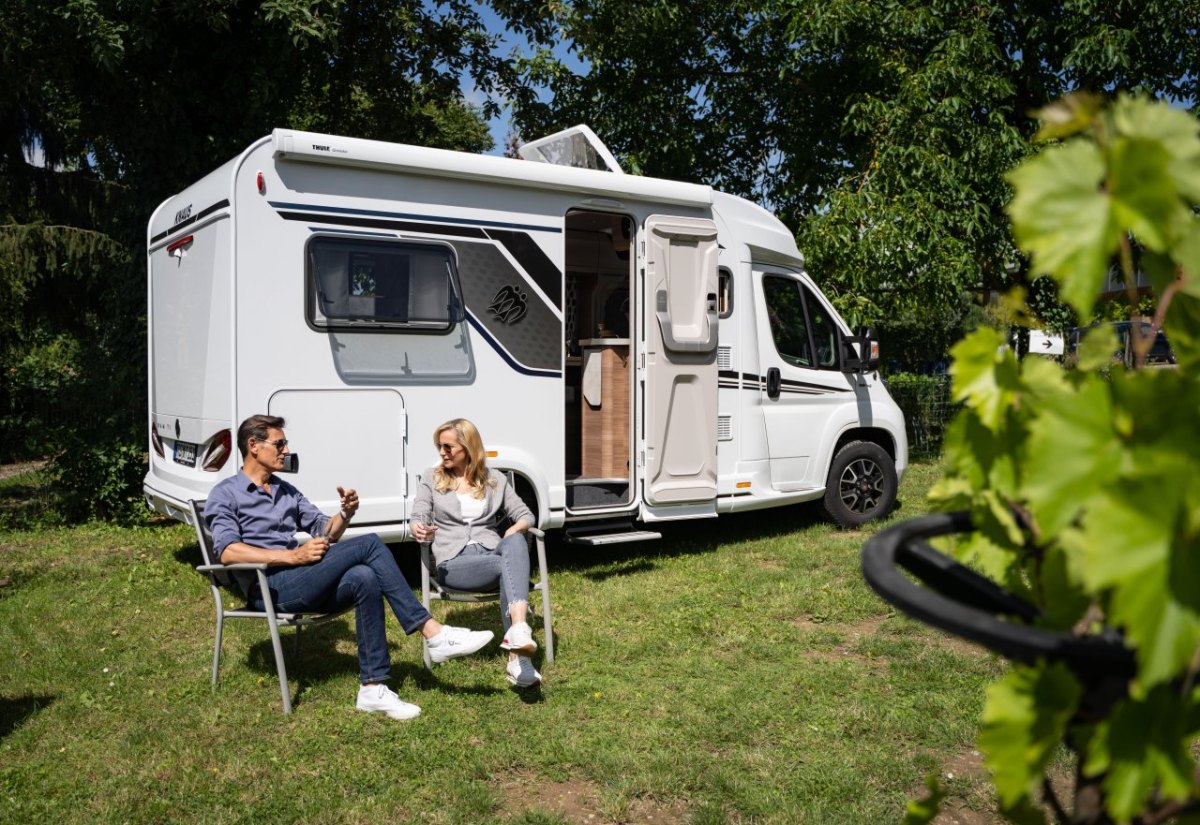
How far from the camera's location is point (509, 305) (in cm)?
643

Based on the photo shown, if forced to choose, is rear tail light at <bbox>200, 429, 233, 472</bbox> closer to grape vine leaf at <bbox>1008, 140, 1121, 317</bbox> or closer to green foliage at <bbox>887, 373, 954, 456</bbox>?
grape vine leaf at <bbox>1008, 140, 1121, 317</bbox>

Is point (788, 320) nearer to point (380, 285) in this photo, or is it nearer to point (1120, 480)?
point (380, 285)

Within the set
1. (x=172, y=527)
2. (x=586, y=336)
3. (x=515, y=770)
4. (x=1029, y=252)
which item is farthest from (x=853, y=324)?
(x=1029, y=252)

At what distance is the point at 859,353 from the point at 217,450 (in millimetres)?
4976

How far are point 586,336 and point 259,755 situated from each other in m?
5.10

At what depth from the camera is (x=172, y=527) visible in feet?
28.4

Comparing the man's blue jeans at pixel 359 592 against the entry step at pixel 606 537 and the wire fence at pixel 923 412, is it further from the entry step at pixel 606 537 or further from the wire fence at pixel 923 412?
the wire fence at pixel 923 412

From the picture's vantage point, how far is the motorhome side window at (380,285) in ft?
19.0

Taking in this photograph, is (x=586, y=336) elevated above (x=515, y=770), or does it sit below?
above

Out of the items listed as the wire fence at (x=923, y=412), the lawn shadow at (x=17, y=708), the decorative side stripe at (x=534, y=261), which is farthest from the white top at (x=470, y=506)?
the wire fence at (x=923, y=412)

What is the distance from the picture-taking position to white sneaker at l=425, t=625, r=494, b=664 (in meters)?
4.57

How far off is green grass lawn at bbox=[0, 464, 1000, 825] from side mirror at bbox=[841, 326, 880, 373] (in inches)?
82.2

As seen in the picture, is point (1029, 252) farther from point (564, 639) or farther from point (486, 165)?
point (486, 165)

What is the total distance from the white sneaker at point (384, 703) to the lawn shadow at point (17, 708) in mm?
1431
